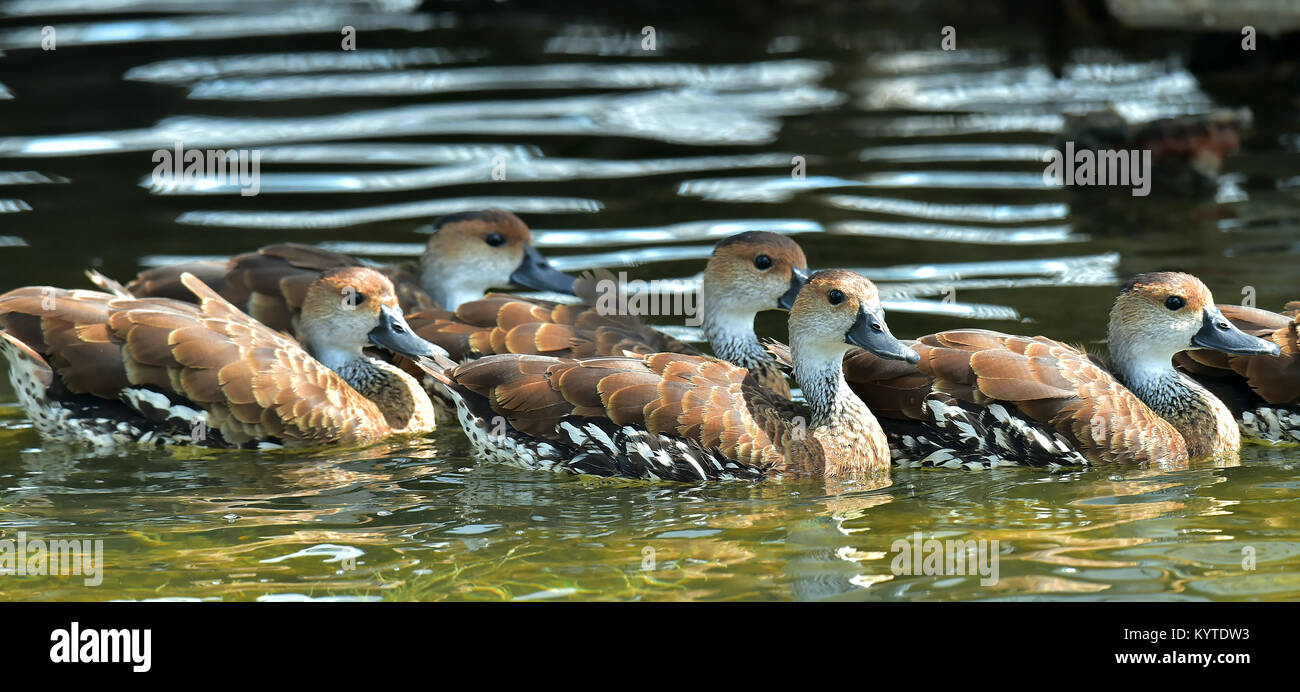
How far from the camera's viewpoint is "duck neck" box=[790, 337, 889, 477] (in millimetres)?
8719

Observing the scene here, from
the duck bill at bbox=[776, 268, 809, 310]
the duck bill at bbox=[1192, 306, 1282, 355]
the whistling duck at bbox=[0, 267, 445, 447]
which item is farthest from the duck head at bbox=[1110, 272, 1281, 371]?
the whistling duck at bbox=[0, 267, 445, 447]

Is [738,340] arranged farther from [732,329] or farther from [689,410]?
[689,410]

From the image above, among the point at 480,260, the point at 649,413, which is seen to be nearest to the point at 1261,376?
the point at 649,413

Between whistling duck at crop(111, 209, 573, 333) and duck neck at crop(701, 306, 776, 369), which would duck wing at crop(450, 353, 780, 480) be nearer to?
duck neck at crop(701, 306, 776, 369)

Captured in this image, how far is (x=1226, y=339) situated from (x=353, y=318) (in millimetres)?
5167

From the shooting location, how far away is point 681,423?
850cm

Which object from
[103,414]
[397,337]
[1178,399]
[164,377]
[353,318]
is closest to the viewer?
[1178,399]

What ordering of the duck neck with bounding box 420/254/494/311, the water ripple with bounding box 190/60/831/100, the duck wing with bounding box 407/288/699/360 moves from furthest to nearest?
1. the water ripple with bounding box 190/60/831/100
2. the duck neck with bounding box 420/254/494/311
3. the duck wing with bounding box 407/288/699/360

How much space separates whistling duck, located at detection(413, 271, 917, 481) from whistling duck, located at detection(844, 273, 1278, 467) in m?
0.34

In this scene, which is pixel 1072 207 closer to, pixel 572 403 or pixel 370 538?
pixel 572 403

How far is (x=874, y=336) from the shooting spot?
873 centimetres
